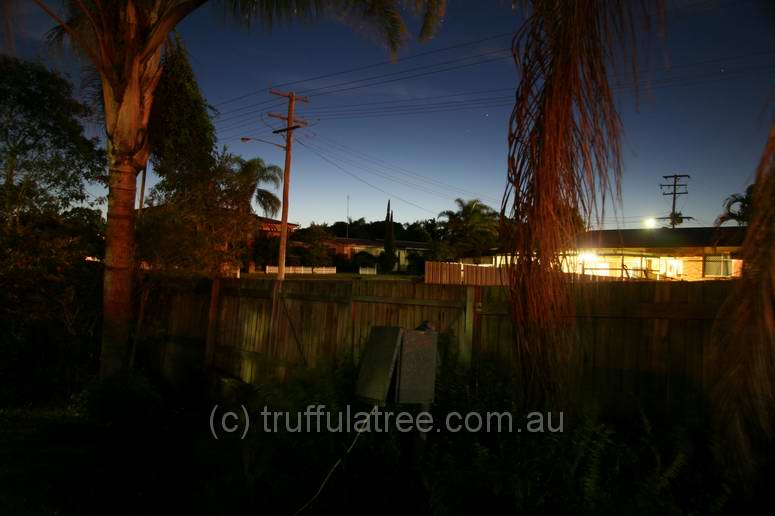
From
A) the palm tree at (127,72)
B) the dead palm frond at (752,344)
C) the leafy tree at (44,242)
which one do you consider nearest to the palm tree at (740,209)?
the dead palm frond at (752,344)

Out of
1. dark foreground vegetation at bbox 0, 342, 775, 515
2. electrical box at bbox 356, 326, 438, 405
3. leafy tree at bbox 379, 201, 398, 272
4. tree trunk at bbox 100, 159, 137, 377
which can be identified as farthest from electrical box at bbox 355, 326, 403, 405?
leafy tree at bbox 379, 201, 398, 272

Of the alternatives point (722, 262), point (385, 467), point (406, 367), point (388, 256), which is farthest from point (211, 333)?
point (388, 256)

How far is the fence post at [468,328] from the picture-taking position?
6.38 m

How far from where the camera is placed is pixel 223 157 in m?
12.1

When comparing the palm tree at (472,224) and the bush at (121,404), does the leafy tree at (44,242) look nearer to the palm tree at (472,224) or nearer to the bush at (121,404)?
the bush at (121,404)

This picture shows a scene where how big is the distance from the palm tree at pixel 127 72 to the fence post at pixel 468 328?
3.67m

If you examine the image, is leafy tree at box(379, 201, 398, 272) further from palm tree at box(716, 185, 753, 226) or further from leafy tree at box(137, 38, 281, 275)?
palm tree at box(716, 185, 753, 226)

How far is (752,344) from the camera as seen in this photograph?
3.04 meters

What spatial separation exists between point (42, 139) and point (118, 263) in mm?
4122

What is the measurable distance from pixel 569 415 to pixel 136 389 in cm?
647

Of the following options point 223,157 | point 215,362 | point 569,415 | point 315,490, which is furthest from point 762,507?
point 223,157

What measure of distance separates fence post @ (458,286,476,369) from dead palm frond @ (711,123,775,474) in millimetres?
3189

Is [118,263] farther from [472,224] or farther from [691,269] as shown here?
[472,224]

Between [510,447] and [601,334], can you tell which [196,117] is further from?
[510,447]
